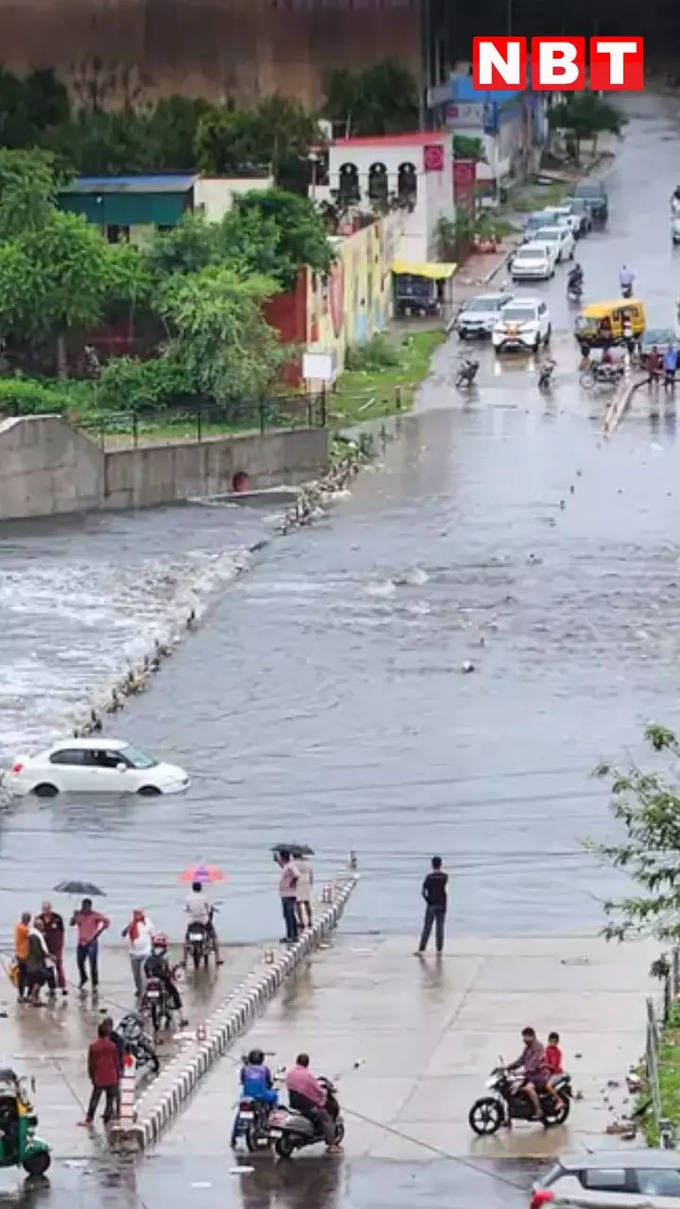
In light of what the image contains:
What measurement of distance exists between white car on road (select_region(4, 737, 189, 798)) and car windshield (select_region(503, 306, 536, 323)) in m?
36.2

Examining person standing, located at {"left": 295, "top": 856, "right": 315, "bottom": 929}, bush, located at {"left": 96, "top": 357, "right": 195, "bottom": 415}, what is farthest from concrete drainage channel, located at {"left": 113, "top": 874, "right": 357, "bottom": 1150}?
bush, located at {"left": 96, "top": 357, "right": 195, "bottom": 415}

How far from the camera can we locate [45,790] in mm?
42656

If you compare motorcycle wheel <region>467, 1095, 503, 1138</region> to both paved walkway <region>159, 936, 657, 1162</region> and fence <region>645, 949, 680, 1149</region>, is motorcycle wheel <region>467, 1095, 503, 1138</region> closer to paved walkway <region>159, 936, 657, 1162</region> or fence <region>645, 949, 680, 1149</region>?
paved walkway <region>159, 936, 657, 1162</region>

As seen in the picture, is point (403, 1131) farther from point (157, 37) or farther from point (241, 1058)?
point (157, 37)

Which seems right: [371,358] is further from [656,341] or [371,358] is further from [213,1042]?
[213,1042]

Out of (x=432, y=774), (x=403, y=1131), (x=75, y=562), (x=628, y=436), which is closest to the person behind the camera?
(x=403, y=1131)

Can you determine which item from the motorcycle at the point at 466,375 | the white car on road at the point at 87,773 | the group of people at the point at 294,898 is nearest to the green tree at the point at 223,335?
the motorcycle at the point at 466,375

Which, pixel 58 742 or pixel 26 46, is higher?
pixel 26 46

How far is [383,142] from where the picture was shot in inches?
3290

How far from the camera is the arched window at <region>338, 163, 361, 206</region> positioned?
83000 millimetres

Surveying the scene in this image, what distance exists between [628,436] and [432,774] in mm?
27466

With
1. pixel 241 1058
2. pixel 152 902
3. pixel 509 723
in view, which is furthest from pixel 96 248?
pixel 241 1058

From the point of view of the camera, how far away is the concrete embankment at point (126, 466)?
2500 inches

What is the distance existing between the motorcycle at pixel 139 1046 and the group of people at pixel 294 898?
456 centimetres
